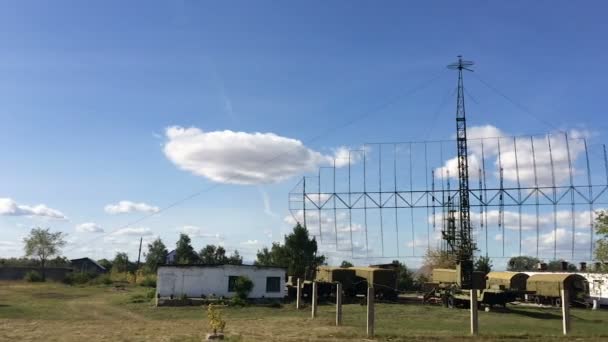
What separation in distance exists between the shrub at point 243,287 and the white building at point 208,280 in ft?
2.14

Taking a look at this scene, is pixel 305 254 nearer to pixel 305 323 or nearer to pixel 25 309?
pixel 25 309

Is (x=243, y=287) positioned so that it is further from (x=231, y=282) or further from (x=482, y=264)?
(x=482, y=264)

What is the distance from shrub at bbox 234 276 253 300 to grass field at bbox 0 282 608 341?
191 inches

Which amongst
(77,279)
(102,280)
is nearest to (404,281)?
(102,280)

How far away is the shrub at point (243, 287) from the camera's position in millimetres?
→ 41719

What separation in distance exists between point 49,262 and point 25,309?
81.7 meters

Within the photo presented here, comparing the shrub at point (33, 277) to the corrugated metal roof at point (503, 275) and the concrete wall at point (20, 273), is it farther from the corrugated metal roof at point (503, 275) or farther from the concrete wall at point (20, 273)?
the corrugated metal roof at point (503, 275)

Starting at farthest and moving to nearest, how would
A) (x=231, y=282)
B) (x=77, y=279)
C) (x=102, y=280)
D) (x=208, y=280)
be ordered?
(x=77, y=279) < (x=102, y=280) < (x=231, y=282) < (x=208, y=280)

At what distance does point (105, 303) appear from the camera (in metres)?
41.3

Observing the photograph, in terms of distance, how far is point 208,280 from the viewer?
4228 cm

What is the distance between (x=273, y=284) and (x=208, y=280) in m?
5.38

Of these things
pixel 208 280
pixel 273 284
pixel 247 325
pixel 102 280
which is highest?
pixel 208 280

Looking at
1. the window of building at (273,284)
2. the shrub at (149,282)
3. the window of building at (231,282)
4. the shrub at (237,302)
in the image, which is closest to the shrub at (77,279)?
the shrub at (149,282)

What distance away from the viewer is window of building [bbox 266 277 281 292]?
4378 centimetres
